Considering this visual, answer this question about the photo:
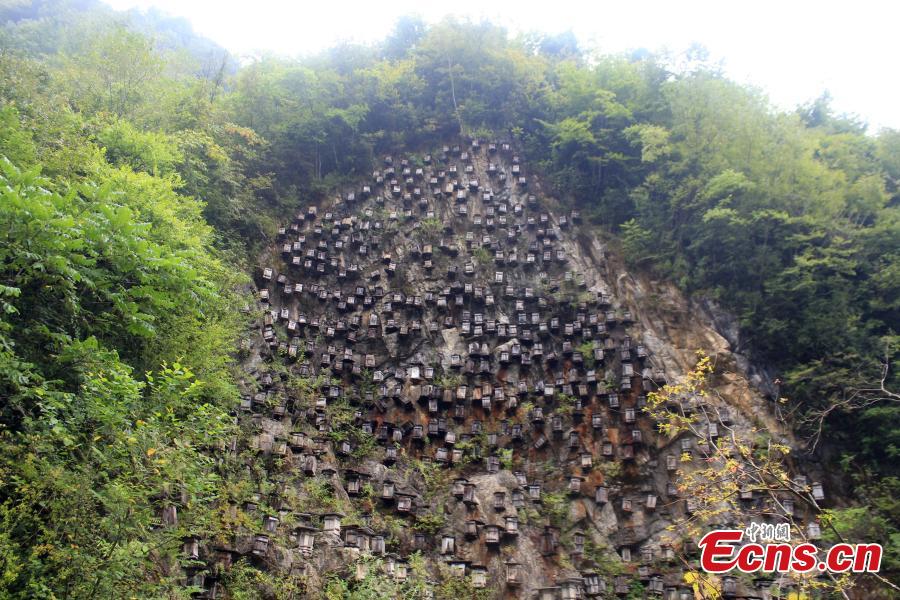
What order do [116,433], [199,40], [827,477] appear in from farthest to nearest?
[199,40] < [827,477] < [116,433]

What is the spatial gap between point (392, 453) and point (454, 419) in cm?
209

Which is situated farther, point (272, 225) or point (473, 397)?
point (272, 225)

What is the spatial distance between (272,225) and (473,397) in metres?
9.85

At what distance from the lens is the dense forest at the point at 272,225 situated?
24.1ft

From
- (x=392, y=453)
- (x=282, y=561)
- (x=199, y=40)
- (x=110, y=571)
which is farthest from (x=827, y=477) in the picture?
(x=199, y=40)

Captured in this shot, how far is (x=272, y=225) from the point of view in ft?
66.7

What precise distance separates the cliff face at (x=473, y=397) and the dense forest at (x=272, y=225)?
1239 millimetres

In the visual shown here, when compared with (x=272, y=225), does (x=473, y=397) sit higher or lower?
lower

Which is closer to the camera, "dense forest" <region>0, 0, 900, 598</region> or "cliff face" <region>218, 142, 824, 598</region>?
"dense forest" <region>0, 0, 900, 598</region>

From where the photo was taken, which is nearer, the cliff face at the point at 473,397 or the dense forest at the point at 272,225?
the dense forest at the point at 272,225

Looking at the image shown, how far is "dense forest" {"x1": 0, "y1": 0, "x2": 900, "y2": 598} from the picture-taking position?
735 cm

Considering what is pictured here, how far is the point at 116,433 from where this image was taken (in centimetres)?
730

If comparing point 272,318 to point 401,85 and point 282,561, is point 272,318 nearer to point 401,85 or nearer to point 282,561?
point 282,561

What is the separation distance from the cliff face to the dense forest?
4.06ft
